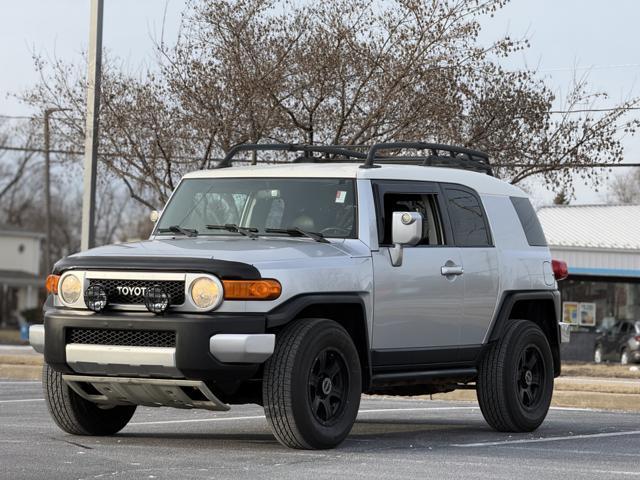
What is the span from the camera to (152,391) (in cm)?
944

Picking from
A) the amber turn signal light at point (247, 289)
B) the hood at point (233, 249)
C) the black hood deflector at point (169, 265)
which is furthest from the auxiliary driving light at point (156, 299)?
the amber turn signal light at point (247, 289)

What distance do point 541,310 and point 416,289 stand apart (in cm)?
233

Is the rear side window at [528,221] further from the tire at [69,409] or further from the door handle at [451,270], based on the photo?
the tire at [69,409]

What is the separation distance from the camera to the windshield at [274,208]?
34.3 feet

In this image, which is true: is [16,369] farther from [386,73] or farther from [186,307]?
[186,307]

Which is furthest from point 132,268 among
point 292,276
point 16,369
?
point 16,369

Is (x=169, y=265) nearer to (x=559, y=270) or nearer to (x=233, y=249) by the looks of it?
(x=233, y=249)

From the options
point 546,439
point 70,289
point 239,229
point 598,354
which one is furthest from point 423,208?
point 598,354

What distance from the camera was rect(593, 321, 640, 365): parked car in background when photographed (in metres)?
41.0

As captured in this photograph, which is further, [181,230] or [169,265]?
[181,230]

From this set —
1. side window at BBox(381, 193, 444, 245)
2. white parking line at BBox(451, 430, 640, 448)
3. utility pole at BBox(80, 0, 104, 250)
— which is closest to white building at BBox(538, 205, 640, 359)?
utility pole at BBox(80, 0, 104, 250)

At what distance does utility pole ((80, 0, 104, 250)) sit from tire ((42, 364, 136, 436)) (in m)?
13.2

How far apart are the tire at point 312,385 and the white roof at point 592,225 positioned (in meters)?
33.9

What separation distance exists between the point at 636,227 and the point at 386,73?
68.1ft
